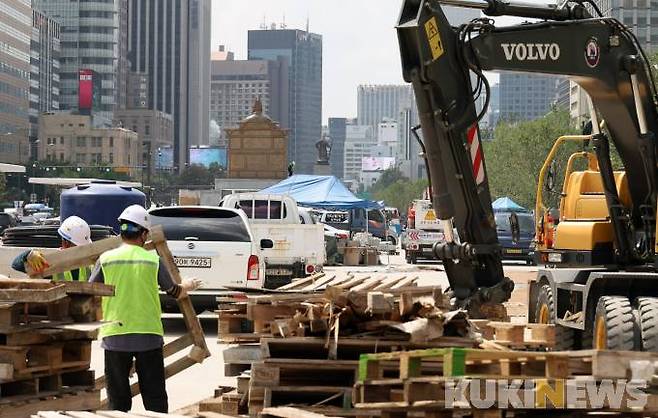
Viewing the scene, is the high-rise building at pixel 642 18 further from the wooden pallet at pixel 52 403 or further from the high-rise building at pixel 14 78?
the wooden pallet at pixel 52 403

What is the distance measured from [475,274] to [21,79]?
558 feet

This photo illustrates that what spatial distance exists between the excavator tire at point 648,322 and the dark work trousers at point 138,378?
4.36 m

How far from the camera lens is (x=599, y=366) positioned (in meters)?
7.80

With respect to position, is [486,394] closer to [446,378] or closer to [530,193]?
[446,378]

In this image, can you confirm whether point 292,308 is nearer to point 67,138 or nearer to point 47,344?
point 47,344

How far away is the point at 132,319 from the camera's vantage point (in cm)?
1036

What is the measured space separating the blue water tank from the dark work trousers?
20.5 meters

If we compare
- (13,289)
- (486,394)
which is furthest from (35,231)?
(486,394)

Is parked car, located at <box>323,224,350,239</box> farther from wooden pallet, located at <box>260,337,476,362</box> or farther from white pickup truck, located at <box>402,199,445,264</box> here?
wooden pallet, located at <box>260,337,476,362</box>

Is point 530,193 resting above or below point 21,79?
below

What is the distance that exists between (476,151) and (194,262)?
6646mm

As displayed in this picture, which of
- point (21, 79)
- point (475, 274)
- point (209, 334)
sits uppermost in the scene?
point (21, 79)

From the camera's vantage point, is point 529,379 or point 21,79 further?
point 21,79

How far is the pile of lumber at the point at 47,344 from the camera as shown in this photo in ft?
32.6
